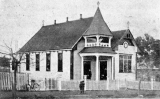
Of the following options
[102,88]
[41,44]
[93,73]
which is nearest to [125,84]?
[102,88]

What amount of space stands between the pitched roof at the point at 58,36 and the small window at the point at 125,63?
5376 mm

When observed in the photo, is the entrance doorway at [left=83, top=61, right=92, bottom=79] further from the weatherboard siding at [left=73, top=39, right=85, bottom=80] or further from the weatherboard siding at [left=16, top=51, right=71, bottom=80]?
the weatherboard siding at [left=16, top=51, right=71, bottom=80]

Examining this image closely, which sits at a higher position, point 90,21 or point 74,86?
point 90,21

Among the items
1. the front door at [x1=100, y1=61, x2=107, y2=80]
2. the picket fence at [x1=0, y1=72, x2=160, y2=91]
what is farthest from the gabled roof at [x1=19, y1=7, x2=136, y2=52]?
the picket fence at [x1=0, y1=72, x2=160, y2=91]

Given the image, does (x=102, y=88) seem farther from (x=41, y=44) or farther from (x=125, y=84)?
(x=41, y=44)

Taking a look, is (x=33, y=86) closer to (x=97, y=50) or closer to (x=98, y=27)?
(x=97, y=50)

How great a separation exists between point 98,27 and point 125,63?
5.61 metres

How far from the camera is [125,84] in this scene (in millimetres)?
31078

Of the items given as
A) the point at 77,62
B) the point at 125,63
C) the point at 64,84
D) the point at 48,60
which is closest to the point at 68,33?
the point at 48,60

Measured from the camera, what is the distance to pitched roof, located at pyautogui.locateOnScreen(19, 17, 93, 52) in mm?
35331

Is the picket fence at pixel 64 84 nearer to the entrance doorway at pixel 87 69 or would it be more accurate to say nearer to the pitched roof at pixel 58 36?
the entrance doorway at pixel 87 69

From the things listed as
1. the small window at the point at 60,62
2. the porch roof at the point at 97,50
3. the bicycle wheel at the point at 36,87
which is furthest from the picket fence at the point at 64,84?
the small window at the point at 60,62

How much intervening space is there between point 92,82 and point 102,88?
1172mm

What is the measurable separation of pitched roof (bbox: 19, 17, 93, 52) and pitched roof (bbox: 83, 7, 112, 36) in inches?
57.5
